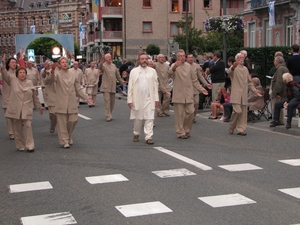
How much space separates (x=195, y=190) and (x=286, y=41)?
88.5 feet

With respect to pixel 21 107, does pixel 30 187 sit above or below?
below

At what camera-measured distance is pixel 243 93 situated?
47.0 feet

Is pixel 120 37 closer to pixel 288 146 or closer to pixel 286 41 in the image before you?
pixel 286 41

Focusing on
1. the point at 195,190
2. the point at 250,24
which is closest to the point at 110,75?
the point at 195,190

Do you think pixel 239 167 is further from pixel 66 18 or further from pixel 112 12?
pixel 66 18

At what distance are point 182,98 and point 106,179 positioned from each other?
490 cm

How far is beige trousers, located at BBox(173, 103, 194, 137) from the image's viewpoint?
44.7 feet

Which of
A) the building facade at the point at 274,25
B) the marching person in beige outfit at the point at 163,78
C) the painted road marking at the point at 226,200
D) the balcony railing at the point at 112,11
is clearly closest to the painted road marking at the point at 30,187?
the painted road marking at the point at 226,200

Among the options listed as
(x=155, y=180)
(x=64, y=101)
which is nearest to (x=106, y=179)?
(x=155, y=180)

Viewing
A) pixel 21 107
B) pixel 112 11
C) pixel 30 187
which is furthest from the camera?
pixel 112 11

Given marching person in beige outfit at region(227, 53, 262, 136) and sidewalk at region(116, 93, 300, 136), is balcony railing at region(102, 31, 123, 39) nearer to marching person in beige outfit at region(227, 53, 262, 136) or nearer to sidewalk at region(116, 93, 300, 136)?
sidewalk at region(116, 93, 300, 136)

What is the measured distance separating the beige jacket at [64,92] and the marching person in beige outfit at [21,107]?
0.54 m

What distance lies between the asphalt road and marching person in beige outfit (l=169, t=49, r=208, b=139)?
33 centimetres

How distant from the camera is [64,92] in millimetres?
12430
